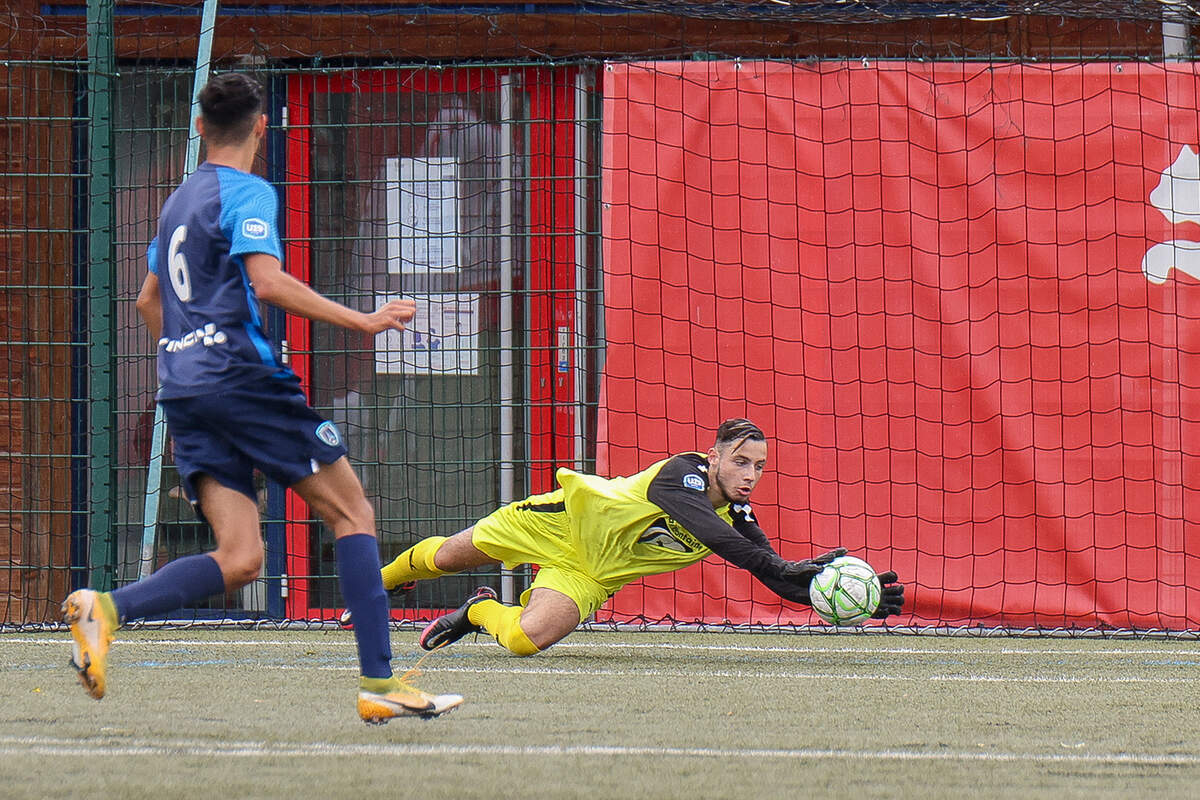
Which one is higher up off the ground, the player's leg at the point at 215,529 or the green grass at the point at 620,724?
the player's leg at the point at 215,529

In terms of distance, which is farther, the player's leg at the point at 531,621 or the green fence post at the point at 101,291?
the green fence post at the point at 101,291

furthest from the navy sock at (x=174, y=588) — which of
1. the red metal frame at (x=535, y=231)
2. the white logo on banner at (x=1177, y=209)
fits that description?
the white logo on banner at (x=1177, y=209)

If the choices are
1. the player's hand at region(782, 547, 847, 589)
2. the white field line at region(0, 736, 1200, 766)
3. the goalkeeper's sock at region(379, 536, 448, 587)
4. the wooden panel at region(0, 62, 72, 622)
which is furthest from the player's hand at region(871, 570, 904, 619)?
the wooden panel at region(0, 62, 72, 622)

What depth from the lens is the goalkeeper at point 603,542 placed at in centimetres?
604

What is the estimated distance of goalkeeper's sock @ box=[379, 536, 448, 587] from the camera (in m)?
6.65

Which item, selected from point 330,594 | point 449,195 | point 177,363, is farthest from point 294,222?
point 177,363

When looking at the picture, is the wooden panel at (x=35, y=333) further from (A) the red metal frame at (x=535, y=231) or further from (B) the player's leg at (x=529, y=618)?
(B) the player's leg at (x=529, y=618)

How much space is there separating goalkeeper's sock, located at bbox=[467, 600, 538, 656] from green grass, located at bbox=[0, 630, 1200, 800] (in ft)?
0.26

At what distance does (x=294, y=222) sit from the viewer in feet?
28.5

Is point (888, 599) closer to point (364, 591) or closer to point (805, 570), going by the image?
point (805, 570)

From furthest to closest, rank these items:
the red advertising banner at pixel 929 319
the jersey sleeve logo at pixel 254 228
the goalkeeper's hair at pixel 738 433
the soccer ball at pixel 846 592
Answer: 1. the red advertising banner at pixel 929 319
2. the goalkeeper's hair at pixel 738 433
3. the soccer ball at pixel 846 592
4. the jersey sleeve logo at pixel 254 228

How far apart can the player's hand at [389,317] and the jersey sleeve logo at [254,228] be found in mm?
342

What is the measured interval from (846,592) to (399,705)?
214cm

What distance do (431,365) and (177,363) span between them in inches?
184
